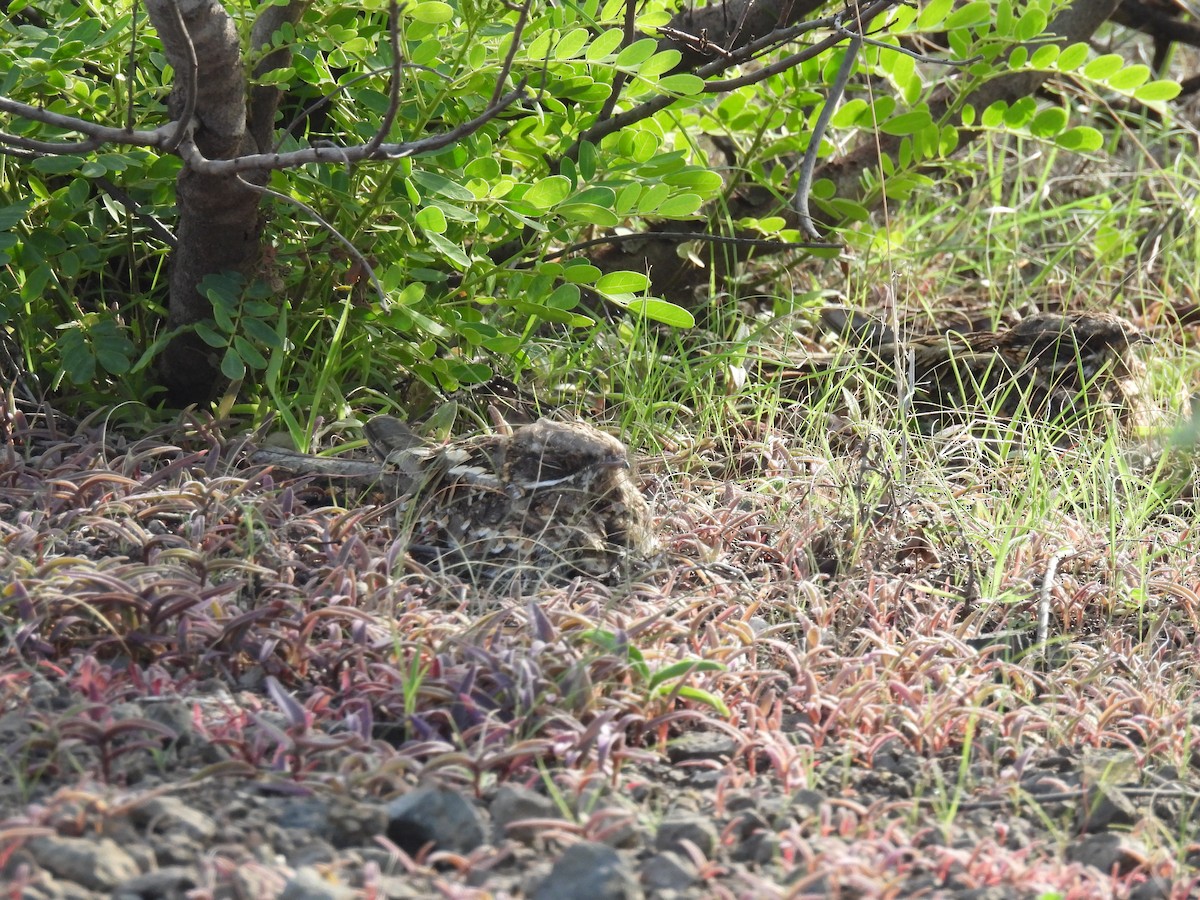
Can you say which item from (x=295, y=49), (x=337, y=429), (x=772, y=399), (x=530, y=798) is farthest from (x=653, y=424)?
(x=530, y=798)

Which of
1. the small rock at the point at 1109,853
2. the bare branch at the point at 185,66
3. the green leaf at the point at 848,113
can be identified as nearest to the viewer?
the small rock at the point at 1109,853

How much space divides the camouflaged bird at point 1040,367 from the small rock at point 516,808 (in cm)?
212

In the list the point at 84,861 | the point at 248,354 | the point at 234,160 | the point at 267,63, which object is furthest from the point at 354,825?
the point at 267,63

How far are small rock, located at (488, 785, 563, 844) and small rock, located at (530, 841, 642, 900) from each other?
105mm

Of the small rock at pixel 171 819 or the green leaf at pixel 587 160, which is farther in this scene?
the green leaf at pixel 587 160

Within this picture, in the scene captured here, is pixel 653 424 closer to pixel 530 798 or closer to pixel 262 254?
pixel 262 254

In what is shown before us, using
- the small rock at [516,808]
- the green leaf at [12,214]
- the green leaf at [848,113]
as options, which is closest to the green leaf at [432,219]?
the green leaf at [12,214]

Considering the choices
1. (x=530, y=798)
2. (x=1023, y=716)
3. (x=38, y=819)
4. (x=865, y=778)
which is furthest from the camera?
(x=1023, y=716)

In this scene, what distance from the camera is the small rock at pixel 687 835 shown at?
5.11 ft

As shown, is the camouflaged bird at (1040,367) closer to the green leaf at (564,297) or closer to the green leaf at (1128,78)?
the green leaf at (1128,78)

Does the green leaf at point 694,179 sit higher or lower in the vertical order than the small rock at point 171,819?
higher

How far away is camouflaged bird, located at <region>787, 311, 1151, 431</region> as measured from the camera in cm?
348

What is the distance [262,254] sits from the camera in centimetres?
279

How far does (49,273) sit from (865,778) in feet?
6.53
